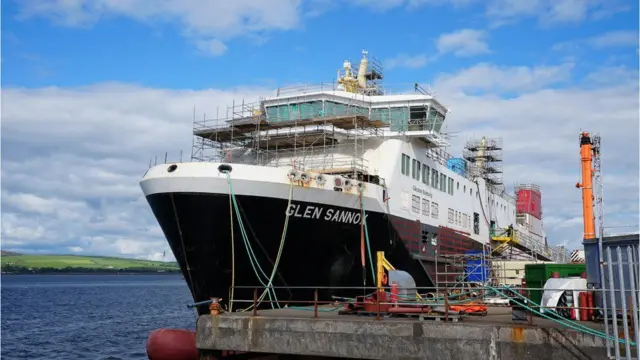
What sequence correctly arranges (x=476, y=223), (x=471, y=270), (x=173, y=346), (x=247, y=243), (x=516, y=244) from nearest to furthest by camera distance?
(x=173, y=346) → (x=247, y=243) → (x=471, y=270) → (x=476, y=223) → (x=516, y=244)

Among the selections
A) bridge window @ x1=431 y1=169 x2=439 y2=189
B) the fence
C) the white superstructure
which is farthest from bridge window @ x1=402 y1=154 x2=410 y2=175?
the fence

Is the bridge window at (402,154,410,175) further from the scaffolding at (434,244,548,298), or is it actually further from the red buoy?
the red buoy

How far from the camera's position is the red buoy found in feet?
50.8

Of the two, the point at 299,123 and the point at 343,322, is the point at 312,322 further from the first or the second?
the point at 299,123

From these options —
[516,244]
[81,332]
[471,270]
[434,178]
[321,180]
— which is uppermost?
[434,178]

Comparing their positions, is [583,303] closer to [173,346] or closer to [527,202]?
[173,346]

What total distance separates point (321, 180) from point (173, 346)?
7170 millimetres

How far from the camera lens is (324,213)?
20.0 m

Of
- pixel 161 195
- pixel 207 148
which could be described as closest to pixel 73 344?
pixel 207 148

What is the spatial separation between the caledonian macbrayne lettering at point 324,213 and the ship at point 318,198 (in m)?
0.04

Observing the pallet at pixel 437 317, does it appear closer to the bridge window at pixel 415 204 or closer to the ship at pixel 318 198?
the ship at pixel 318 198

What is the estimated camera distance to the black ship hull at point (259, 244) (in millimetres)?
18859

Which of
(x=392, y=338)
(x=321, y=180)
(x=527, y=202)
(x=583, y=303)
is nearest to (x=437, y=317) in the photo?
(x=392, y=338)

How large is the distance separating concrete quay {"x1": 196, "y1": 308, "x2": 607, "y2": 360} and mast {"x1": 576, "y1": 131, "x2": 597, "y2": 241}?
425 inches
